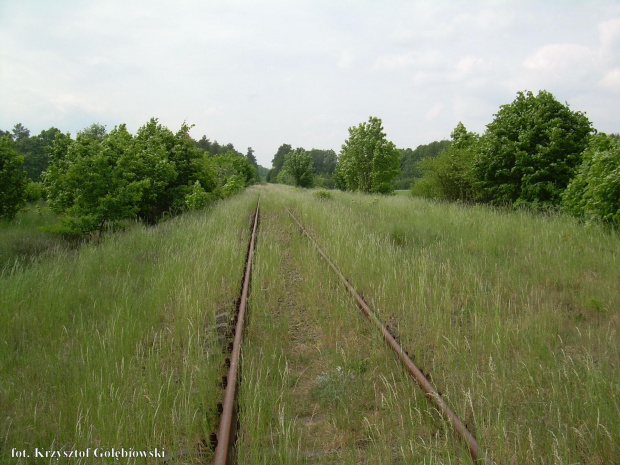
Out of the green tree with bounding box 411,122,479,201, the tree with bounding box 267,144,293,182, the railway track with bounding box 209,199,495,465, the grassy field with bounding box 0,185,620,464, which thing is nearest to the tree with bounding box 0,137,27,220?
the grassy field with bounding box 0,185,620,464

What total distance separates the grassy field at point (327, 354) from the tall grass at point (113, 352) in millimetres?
19

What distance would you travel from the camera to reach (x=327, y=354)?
3.94 metres

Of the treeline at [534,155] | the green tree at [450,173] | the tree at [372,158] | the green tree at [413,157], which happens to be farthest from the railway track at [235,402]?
the green tree at [413,157]

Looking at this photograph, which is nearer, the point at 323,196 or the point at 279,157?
the point at 323,196

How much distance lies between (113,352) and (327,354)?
6.74 feet

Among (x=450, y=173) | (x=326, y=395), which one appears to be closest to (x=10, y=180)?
(x=326, y=395)

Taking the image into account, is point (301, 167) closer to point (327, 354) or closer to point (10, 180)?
point (10, 180)

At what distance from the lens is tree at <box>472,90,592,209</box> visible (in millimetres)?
12484

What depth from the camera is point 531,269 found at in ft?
19.7

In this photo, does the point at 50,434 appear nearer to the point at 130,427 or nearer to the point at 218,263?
the point at 130,427

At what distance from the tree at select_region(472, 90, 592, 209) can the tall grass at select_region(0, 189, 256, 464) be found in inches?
432

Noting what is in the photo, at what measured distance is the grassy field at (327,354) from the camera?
2.53m

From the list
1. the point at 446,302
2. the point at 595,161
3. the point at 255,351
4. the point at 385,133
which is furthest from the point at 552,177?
the point at 385,133

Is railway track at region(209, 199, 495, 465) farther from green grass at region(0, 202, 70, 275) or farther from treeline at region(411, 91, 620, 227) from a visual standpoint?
treeline at region(411, 91, 620, 227)
